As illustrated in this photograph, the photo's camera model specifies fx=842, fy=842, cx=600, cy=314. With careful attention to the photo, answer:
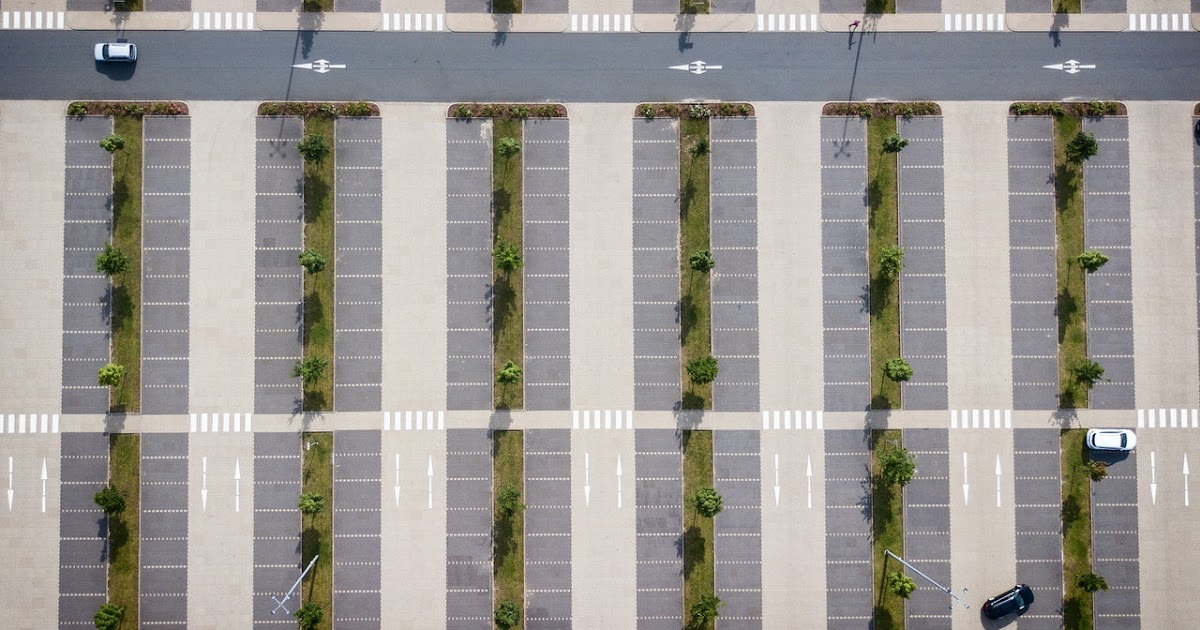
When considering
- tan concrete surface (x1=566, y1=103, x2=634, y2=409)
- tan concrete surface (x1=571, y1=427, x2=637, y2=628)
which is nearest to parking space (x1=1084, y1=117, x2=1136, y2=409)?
tan concrete surface (x1=566, y1=103, x2=634, y2=409)

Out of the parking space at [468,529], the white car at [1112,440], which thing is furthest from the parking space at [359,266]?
the white car at [1112,440]

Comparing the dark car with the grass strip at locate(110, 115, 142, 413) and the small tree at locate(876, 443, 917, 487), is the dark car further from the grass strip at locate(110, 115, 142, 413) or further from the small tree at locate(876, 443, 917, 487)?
the grass strip at locate(110, 115, 142, 413)

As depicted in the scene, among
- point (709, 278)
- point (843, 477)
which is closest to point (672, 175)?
point (709, 278)

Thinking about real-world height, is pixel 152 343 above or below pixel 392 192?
below

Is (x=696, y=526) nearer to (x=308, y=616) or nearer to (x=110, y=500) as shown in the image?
(x=308, y=616)

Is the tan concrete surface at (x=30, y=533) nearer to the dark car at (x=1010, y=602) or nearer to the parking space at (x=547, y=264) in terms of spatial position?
the parking space at (x=547, y=264)

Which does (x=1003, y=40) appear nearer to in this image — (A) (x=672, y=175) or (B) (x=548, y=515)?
Result: (A) (x=672, y=175)
